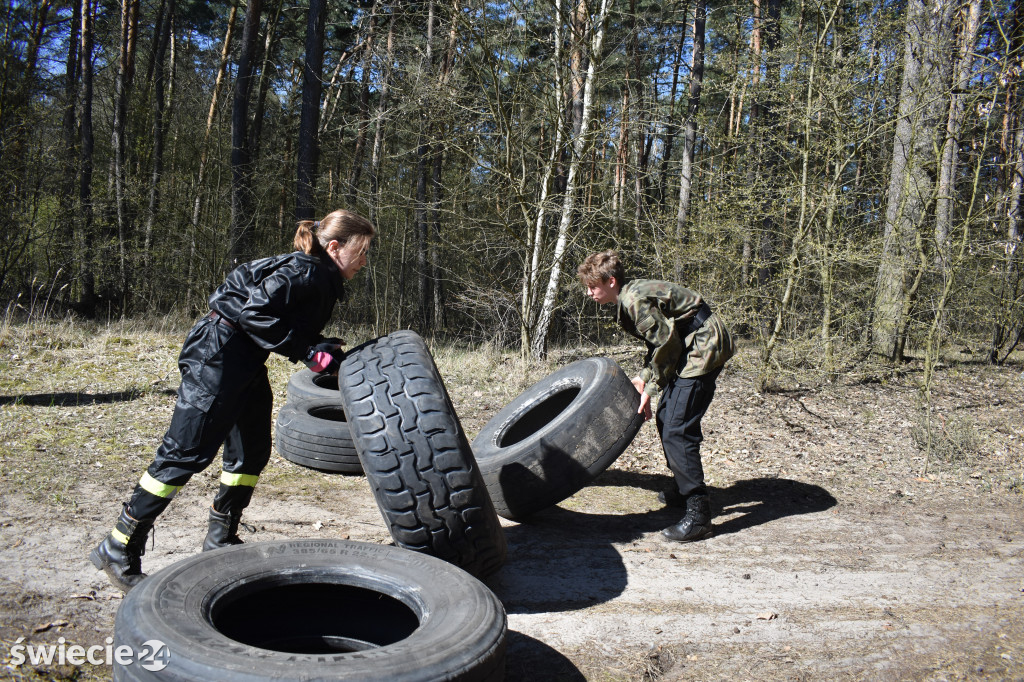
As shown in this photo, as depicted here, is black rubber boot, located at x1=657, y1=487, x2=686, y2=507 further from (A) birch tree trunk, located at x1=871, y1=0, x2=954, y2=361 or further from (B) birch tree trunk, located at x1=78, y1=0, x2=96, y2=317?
(B) birch tree trunk, located at x1=78, y1=0, x2=96, y2=317

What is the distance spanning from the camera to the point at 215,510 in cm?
382

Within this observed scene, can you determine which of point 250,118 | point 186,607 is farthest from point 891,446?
point 250,118

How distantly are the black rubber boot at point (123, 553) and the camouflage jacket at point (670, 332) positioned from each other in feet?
10.1

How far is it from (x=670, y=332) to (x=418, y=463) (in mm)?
2147

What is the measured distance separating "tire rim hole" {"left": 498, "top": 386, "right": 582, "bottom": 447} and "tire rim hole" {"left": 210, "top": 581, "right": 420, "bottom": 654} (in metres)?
2.73

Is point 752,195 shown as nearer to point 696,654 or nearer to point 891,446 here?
point 891,446

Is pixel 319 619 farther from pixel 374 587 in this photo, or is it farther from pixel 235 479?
pixel 235 479

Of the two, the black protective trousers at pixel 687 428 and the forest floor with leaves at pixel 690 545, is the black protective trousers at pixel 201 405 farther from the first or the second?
the black protective trousers at pixel 687 428

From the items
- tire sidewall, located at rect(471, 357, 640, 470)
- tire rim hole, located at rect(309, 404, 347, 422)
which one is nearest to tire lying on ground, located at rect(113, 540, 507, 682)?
tire sidewall, located at rect(471, 357, 640, 470)

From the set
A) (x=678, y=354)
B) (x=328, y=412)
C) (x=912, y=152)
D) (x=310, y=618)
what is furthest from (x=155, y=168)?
(x=310, y=618)

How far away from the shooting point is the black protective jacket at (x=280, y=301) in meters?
3.33

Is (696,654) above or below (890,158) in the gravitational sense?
below

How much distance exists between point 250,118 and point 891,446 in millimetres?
20566

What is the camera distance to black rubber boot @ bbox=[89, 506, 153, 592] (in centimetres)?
329
